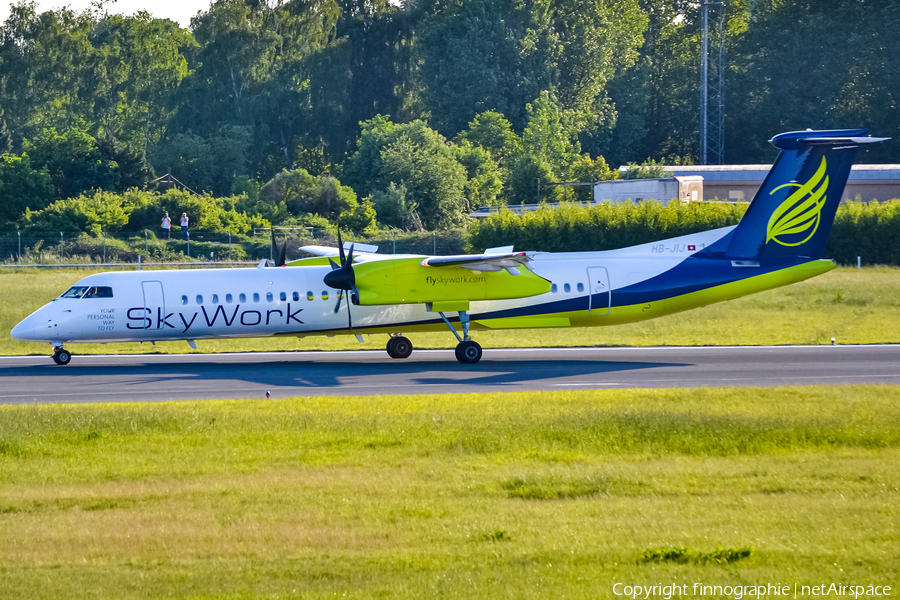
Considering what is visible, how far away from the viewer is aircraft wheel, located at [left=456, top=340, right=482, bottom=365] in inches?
989

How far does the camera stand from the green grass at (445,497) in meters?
8.43

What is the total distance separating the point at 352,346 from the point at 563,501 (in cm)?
1910

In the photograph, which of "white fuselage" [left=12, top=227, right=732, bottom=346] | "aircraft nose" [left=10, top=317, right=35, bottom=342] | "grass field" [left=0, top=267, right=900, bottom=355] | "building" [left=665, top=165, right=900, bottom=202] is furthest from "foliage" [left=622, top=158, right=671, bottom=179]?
"aircraft nose" [left=10, top=317, right=35, bottom=342]

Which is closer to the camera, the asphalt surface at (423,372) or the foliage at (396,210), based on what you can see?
the asphalt surface at (423,372)

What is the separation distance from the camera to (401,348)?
26.3 m

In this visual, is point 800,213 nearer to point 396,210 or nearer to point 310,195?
point 396,210

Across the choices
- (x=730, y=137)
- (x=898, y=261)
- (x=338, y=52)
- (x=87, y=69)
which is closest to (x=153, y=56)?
(x=87, y=69)

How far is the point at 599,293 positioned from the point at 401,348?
5.55 metres

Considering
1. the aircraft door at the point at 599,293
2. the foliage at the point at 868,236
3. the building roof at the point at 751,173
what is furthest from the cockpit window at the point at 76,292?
the building roof at the point at 751,173

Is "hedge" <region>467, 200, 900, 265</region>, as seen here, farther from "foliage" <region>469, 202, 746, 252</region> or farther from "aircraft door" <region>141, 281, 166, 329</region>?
"aircraft door" <region>141, 281, 166, 329</region>

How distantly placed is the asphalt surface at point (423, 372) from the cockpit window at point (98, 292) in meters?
1.86

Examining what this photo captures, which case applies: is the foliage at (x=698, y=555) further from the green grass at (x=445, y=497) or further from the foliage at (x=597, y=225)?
the foliage at (x=597, y=225)

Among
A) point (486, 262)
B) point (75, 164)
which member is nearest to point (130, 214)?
point (75, 164)

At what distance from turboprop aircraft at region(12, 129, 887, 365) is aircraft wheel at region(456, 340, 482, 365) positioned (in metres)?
0.04
